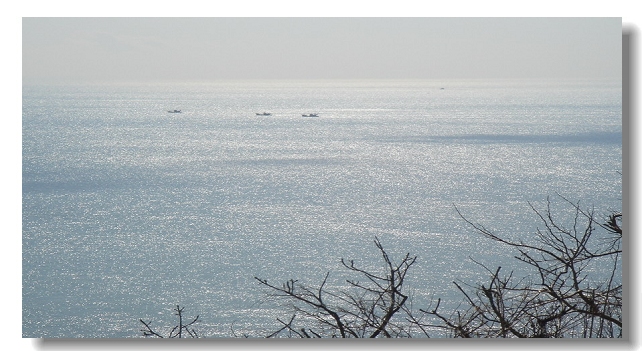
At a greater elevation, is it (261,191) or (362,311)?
(261,191)

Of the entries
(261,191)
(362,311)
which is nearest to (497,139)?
(261,191)

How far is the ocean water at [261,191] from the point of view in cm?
473

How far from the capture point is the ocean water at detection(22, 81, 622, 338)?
15.5 ft

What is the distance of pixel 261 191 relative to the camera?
28.3 ft

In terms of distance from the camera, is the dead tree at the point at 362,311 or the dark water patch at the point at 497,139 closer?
the dead tree at the point at 362,311

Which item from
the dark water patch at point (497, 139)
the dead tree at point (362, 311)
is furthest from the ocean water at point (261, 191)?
the dead tree at point (362, 311)

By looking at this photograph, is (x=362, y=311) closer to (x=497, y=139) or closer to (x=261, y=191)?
(x=261, y=191)

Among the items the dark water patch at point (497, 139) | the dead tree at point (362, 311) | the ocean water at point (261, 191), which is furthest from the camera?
the dark water patch at point (497, 139)

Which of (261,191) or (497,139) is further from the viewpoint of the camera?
(497,139)

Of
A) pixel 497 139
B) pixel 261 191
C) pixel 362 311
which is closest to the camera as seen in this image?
pixel 362 311

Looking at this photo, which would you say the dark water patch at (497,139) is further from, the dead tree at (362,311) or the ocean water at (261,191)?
the dead tree at (362,311)

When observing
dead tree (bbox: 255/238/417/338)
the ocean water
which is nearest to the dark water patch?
the ocean water
